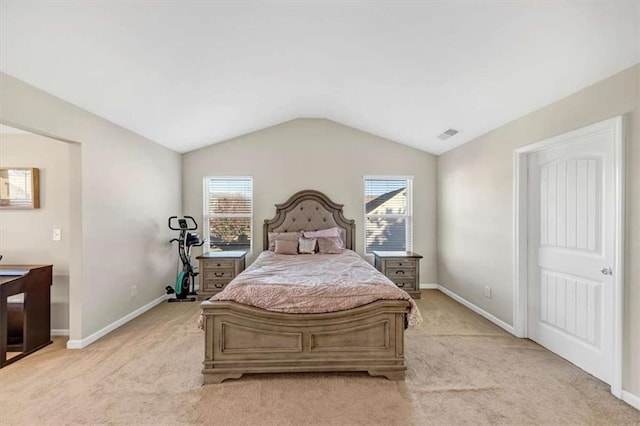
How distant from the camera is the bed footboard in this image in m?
2.29

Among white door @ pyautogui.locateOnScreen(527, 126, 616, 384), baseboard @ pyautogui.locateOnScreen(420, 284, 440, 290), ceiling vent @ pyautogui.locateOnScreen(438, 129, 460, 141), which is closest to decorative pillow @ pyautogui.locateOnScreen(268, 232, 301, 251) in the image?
baseboard @ pyautogui.locateOnScreen(420, 284, 440, 290)

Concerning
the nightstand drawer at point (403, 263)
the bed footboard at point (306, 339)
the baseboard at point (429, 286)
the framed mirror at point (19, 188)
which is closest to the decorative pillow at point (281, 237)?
the nightstand drawer at point (403, 263)

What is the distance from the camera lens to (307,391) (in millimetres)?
2154

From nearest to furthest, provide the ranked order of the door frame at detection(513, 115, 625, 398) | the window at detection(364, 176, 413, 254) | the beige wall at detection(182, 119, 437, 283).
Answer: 1. the door frame at detection(513, 115, 625, 398)
2. the beige wall at detection(182, 119, 437, 283)
3. the window at detection(364, 176, 413, 254)

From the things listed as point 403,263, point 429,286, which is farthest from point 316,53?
point 429,286

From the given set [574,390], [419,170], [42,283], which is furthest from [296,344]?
[419,170]

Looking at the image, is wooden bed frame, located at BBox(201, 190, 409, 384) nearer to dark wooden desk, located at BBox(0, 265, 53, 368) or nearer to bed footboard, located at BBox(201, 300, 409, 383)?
bed footboard, located at BBox(201, 300, 409, 383)

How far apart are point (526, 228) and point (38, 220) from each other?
5.49 metres

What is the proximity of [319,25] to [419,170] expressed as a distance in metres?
3.45

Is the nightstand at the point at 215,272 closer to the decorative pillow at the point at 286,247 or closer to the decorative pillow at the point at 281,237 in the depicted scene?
the decorative pillow at the point at 281,237

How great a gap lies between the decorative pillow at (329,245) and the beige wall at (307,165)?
68 cm

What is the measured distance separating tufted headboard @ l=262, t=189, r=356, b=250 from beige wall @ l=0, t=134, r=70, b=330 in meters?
2.61

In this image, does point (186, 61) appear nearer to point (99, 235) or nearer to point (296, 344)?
point (99, 235)

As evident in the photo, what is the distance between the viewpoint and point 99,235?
3.12m
